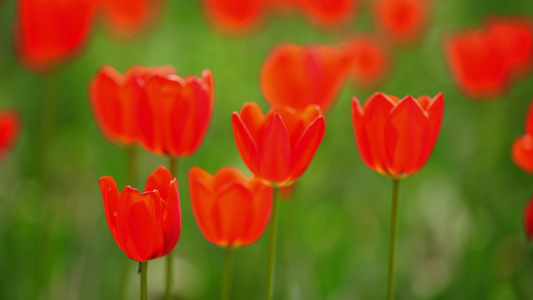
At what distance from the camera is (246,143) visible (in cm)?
90

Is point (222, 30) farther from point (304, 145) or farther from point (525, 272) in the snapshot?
point (304, 145)

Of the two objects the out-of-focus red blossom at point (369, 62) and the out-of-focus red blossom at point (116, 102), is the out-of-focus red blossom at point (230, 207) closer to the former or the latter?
the out-of-focus red blossom at point (116, 102)

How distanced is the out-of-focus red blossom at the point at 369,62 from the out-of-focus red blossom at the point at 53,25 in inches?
37.4

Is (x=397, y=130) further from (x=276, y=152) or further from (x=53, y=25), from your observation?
(x=53, y=25)

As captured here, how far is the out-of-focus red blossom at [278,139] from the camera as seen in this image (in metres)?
0.88

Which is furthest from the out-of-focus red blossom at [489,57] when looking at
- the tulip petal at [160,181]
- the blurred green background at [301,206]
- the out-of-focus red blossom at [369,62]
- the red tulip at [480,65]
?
the tulip petal at [160,181]

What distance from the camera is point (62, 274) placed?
160 cm

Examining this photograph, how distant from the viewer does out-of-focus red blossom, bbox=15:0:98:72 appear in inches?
60.0

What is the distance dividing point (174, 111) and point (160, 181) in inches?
5.5

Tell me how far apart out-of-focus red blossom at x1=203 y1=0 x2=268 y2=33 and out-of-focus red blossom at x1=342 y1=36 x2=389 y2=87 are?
37 cm

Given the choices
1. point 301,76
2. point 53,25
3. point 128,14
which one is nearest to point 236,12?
point 128,14

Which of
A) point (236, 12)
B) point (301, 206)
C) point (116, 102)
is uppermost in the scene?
point (236, 12)

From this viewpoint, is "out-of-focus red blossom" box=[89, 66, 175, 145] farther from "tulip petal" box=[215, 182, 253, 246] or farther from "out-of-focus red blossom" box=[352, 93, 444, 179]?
"out-of-focus red blossom" box=[352, 93, 444, 179]

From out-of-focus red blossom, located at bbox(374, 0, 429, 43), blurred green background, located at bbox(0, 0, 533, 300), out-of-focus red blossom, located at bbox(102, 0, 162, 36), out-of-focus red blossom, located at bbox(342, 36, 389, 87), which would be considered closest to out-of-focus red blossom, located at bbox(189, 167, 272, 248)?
blurred green background, located at bbox(0, 0, 533, 300)
